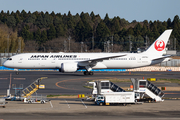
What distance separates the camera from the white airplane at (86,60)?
Answer: 172 feet

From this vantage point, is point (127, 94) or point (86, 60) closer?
point (127, 94)

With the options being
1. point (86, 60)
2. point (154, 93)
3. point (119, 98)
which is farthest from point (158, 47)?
point (119, 98)

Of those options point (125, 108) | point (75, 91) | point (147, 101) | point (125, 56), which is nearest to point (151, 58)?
point (125, 56)

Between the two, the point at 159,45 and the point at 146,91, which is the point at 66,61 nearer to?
the point at 159,45

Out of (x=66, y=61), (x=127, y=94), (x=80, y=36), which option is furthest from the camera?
(x=80, y=36)

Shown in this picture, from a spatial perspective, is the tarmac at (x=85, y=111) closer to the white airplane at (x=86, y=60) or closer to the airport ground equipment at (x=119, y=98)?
the airport ground equipment at (x=119, y=98)

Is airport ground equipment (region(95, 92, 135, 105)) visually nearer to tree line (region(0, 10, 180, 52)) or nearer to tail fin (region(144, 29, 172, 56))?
tail fin (region(144, 29, 172, 56))

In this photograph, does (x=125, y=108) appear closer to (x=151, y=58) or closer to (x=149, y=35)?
(x=151, y=58)

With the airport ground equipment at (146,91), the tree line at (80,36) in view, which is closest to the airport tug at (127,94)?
the airport ground equipment at (146,91)

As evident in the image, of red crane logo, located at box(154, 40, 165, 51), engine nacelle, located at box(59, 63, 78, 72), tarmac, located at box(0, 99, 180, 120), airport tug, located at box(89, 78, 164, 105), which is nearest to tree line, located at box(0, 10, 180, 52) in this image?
red crane logo, located at box(154, 40, 165, 51)

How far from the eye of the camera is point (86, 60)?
2066 inches

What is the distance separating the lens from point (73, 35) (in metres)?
178

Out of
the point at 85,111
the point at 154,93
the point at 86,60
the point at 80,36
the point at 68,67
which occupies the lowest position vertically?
the point at 85,111

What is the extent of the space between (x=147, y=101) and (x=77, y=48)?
142 m
